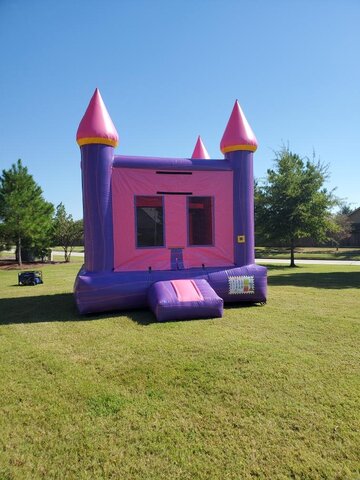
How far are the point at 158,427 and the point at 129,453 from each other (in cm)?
34

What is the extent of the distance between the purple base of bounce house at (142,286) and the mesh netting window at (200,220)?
0.70 metres

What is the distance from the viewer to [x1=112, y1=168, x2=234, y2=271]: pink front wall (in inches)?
269

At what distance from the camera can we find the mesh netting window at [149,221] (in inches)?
275

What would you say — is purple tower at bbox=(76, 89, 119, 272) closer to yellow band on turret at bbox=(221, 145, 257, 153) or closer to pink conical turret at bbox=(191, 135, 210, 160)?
yellow band on turret at bbox=(221, 145, 257, 153)

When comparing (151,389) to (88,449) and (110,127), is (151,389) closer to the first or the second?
(88,449)

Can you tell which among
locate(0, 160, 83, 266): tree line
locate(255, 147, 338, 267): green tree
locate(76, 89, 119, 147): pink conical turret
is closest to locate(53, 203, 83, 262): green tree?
locate(0, 160, 83, 266): tree line

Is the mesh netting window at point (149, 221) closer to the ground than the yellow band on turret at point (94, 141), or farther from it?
closer to the ground

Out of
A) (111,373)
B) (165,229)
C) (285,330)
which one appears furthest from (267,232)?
(111,373)

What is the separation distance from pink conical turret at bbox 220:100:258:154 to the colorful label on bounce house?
2871 millimetres

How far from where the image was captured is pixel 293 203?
1834 cm

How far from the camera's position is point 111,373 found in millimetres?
3584

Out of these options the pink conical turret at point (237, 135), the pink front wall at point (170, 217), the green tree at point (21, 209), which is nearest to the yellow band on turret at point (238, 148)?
the pink conical turret at point (237, 135)

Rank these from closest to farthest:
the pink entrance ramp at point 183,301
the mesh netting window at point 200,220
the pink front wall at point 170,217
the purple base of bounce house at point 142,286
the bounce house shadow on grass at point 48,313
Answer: the pink entrance ramp at point 183,301
the bounce house shadow on grass at point 48,313
the purple base of bounce house at point 142,286
the pink front wall at point 170,217
the mesh netting window at point 200,220

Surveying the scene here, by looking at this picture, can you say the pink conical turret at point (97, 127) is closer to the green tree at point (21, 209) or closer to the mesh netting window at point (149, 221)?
the mesh netting window at point (149, 221)
